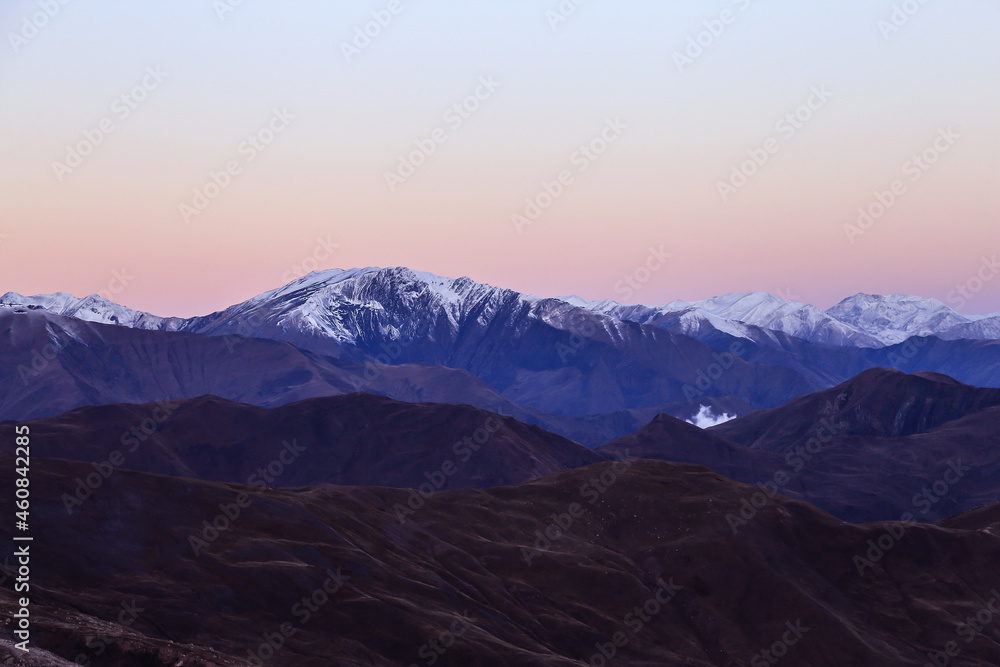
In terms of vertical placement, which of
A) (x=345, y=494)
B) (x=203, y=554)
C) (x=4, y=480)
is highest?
(x=345, y=494)

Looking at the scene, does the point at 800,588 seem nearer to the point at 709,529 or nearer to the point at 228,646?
the point at 709,529

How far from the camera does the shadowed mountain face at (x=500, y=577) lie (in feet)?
241

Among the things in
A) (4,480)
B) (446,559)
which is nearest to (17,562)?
(4,480)

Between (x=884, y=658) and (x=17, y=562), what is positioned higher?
(x=884, y=658)

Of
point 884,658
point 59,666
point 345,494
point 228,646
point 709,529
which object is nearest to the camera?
point 59,666

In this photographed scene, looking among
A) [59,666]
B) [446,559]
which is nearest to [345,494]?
[446,559]

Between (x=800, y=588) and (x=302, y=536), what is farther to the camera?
(x=800, y=588)

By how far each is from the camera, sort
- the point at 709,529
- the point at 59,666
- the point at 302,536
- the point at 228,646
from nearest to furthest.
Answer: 1. the point at 59,666
2. the point at 228,646
3. the point at 302,536
4. the point at 709,529

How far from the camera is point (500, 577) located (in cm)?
10656

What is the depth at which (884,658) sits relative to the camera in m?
106

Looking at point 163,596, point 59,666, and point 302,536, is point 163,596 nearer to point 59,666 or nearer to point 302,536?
point 302,536

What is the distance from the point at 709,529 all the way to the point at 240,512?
2384 inches

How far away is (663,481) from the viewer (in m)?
140

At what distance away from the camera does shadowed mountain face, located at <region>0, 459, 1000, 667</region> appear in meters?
73.6
